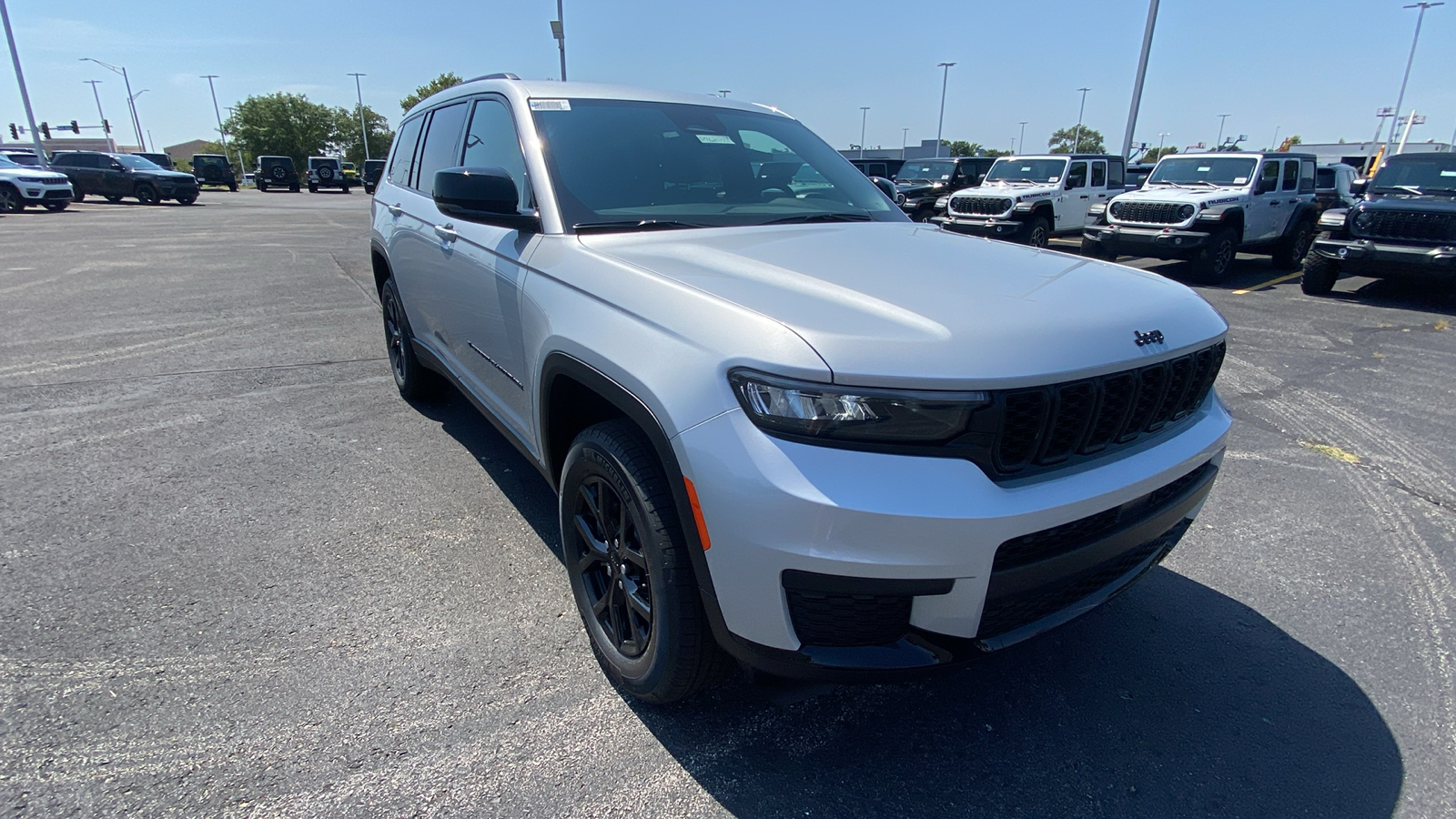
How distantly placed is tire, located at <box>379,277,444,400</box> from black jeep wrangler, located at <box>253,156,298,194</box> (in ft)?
157

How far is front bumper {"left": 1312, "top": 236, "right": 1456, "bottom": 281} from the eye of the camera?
8.84 m

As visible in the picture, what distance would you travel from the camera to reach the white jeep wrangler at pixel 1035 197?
14.1 m

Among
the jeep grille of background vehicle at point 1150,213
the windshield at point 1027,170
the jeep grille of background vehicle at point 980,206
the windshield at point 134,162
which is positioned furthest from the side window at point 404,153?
the windshield at point 134,162

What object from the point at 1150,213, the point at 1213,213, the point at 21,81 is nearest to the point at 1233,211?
the point at 1213,213

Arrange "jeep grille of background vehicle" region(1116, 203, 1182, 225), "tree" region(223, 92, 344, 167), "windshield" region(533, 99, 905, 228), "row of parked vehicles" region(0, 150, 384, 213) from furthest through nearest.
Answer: "tree" region(223, 92, 344, 167) < "row of parked vehicles" region(0, 150, 384, 213) < "jeep grille of background vehicle" region(1116, 203, 1182, 225) < "windshield" region(533, 99, 905, 228)

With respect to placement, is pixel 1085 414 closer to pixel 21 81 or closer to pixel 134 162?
pixel 134 162

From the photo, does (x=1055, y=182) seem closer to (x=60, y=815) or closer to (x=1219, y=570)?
(x=1219, y=570)

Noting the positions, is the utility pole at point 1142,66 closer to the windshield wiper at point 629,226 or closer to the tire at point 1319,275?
the tire at point 1319,275

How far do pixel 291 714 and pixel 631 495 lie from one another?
4.10 feet

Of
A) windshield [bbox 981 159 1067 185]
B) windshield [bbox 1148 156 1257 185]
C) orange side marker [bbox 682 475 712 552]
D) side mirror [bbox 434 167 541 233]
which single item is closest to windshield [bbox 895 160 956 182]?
windshield [bbox 981 159 1067 185]

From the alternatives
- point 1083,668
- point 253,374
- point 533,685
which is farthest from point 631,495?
point 253,374

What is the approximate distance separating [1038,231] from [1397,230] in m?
5.81

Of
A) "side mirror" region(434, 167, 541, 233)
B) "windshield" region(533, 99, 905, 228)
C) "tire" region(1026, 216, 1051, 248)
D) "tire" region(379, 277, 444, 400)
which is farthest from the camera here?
"tire" region(1026, 216, 1051, 248)

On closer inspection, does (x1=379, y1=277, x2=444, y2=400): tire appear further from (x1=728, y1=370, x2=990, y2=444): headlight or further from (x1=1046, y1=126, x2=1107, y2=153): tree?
(x1=1046, y1=126, x2=1107, y2=153): tree
